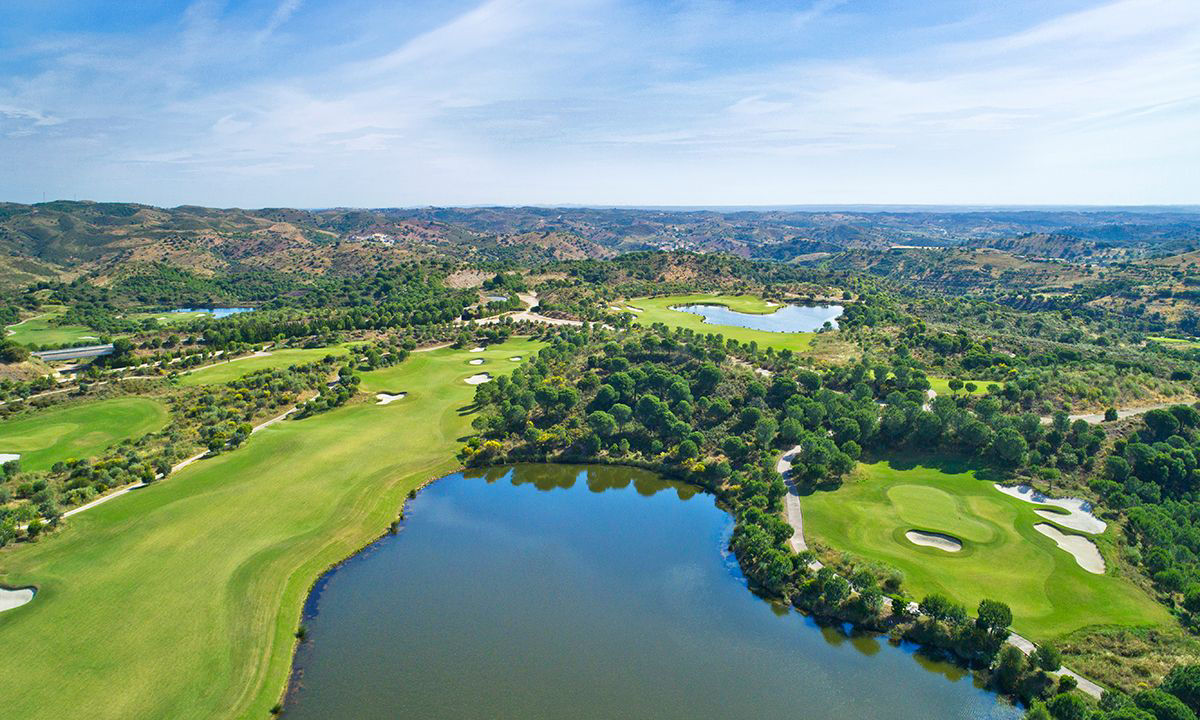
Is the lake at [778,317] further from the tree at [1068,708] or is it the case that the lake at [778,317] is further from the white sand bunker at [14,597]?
the white sand bunker at [14,597]

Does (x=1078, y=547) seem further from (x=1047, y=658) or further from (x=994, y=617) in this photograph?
(x=1047, y=658)

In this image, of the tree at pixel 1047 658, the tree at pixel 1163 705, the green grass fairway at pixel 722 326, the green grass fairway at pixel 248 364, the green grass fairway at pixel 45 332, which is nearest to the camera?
the tree at pixel 1163 705

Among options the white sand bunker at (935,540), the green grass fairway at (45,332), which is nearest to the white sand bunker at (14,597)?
the white sand bunker at (935,540)

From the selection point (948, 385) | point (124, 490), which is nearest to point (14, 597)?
point (124, 490)

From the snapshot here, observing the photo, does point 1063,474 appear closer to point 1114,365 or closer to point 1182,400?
point 1182,400

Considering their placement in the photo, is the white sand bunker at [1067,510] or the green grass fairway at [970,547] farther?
the white sand bunker at [1067,510]

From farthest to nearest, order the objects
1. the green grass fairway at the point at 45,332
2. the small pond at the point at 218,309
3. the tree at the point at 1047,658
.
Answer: the small pond at the point at 218,309 < the green grass fairway at the point at 45,332 < the tree at the point at 1047,658
